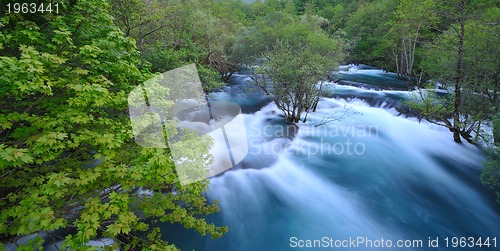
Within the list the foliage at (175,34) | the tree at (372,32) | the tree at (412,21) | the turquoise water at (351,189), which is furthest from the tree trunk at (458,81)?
the tree at (372,32)

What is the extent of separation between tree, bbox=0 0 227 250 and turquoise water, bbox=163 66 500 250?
12.6 feet

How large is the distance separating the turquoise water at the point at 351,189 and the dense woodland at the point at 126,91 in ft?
3.42

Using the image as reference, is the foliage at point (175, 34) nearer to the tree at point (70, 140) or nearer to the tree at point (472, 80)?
the tree at point (70, 140)

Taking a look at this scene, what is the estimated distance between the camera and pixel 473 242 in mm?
8422

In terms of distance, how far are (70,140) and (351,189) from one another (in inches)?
393

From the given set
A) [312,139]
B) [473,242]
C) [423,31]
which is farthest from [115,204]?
[423,31]

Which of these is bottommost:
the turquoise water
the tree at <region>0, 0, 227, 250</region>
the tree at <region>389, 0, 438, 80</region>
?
the turquoise water

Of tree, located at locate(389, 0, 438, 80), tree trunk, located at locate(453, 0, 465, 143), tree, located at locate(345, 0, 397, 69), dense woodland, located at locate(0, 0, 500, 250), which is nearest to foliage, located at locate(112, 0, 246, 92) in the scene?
dense woodland, located at locate(0, 0, 500, 250)

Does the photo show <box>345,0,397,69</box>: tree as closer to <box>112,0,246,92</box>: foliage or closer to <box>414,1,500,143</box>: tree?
<box>414,1,500,143</box>: tree

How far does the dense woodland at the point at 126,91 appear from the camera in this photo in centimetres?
445

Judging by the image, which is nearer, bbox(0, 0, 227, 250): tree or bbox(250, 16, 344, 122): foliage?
bbox(0, 0, 227, 250): tree

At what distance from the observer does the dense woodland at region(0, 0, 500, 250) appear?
4.45 metres

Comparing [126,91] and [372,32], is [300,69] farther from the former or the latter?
[372,32]

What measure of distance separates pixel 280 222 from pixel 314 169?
3880mm
